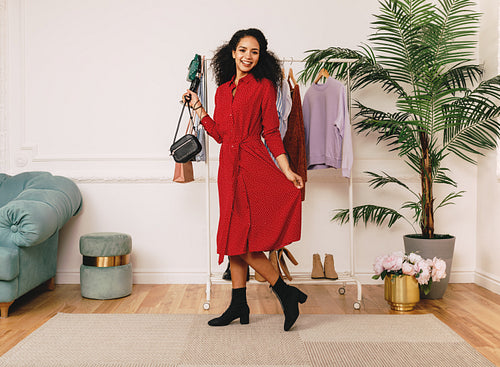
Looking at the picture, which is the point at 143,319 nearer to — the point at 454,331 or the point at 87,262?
the point at 87,262

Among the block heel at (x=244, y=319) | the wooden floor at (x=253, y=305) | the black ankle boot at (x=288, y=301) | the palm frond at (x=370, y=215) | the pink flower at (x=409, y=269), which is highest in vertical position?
the palm frond at (x=370, y=215)

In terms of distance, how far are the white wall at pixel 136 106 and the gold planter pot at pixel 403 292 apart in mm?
793

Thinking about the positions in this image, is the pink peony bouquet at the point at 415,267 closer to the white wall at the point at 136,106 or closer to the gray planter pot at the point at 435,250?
the gray planter pot at the point at 435,250

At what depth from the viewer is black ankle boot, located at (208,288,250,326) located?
2.58m

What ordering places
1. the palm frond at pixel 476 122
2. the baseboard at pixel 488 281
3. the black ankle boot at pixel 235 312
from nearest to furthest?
the black ankle boot at pixel 235 312
the palm frond at pixel 476 122
the baseboard at pixel 488 281

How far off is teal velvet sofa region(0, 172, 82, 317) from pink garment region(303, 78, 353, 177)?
170 cm

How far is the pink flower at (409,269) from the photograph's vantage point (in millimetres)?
2928

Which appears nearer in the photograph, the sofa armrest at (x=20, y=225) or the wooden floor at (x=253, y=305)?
the wooden floor at (x=253, y=305)

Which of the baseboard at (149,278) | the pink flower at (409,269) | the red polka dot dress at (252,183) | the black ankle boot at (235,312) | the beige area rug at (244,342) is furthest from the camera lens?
the baseboard at (149,278)

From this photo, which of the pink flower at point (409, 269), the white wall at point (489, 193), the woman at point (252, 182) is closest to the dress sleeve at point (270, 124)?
the woman at point (252, 182)

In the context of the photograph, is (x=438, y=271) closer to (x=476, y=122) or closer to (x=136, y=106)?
(x=476, y=122)

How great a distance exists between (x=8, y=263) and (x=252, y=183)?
1468mm

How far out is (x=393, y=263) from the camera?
2963 millimetres

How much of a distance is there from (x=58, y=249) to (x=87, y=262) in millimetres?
601
